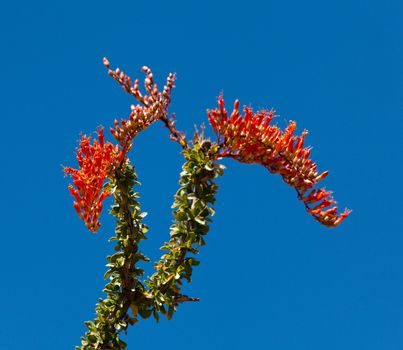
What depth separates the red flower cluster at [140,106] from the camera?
10.0 metres

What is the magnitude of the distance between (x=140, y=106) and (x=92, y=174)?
996mm

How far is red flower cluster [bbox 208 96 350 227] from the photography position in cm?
1019

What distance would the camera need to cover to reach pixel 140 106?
10047 mm

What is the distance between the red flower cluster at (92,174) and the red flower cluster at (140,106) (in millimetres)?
218

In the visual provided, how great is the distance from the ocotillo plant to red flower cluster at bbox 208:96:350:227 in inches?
0.5

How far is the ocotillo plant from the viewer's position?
1006 centimetres

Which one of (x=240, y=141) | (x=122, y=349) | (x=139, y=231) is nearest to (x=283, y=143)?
(x=240, y=141)

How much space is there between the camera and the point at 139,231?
10594mm

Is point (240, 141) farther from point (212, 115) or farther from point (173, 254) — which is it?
point (173, 254)

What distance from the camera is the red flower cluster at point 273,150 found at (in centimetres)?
1019

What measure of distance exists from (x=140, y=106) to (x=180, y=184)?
3.51 ft

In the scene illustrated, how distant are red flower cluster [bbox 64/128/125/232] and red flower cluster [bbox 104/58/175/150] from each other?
0.22m

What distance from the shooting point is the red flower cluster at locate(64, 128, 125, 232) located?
9.95 metres

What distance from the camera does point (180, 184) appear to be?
1025cm
